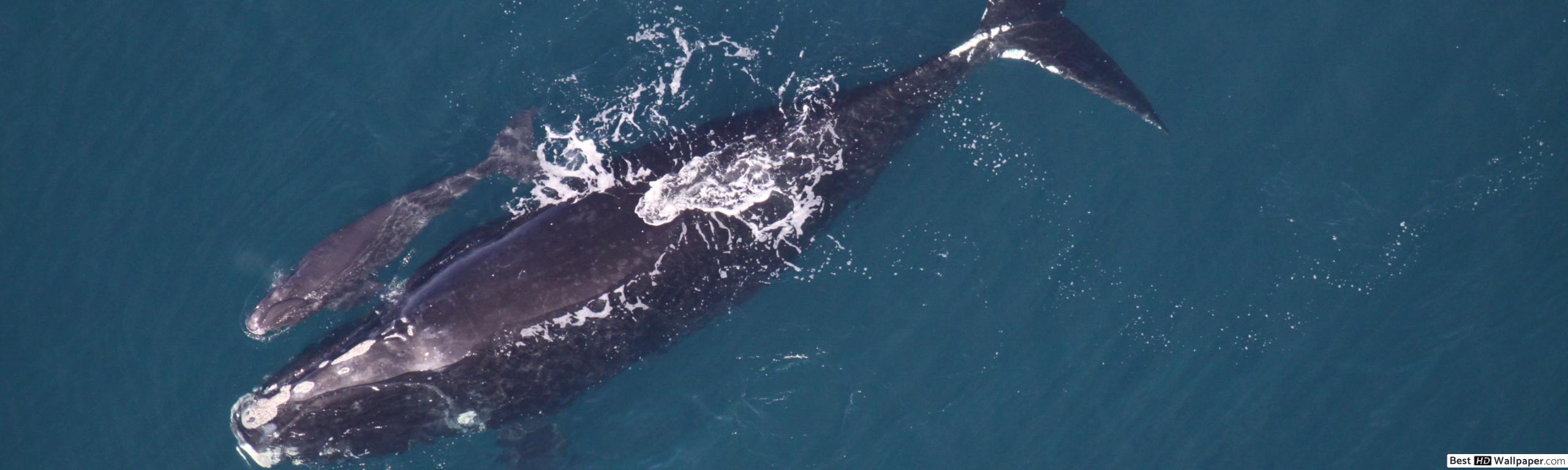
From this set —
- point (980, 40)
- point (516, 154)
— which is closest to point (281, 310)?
point (516, 154)

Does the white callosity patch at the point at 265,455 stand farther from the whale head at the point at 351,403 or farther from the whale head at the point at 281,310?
the whale head at the point at 281,310

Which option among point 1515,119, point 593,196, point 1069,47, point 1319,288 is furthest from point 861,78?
point 1515,119

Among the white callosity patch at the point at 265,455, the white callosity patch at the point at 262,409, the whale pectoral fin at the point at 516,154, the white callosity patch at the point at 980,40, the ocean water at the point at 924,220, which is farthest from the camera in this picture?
the white callosity patch at the point at 980,40

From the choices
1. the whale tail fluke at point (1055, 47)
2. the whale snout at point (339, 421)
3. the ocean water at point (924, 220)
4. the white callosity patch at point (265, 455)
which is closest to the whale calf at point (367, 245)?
the ocean water at point (924, 220)

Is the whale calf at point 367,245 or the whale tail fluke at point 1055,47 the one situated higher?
the whale tail fluke at point 1055,47

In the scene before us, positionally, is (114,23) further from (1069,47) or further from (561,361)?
(1069,47)

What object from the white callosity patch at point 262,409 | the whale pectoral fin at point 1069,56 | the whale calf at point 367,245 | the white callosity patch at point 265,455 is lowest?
the white callosity patch at point 265,455

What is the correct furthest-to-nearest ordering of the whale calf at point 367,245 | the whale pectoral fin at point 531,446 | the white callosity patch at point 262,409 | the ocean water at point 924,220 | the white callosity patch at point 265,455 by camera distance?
1. the ocean water at point 924,220
2. the whale pectoral fin at point 531,446
3. the whale calf at point 367,245
4. the white callosity patch at point 265,455
5. the white callosity patch at point 262,409
